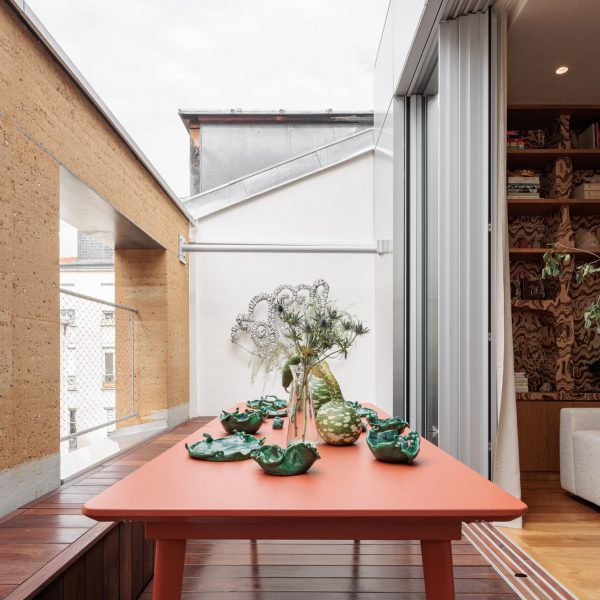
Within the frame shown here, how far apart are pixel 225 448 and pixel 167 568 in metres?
0.35

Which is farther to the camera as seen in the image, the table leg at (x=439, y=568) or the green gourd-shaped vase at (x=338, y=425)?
the green gourd-shaped vase at (x=338, y=425)

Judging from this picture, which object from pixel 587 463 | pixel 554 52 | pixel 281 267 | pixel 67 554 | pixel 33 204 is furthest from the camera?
pixel 281 267

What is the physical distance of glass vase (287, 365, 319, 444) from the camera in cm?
123

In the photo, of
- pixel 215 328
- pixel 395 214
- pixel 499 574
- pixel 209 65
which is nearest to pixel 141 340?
pixel 215 328

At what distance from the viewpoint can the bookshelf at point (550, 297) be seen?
3.66m

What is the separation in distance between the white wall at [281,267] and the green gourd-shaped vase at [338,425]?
4.20 meters

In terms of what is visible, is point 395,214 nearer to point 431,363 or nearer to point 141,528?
point 431,363

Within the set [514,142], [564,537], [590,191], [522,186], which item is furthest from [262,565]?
[590,191]

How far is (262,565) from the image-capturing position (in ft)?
6.40

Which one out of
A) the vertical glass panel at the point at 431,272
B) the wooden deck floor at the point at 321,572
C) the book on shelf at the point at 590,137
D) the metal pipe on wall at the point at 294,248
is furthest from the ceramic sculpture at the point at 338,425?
the metal pipe on wall at the point at 294,248

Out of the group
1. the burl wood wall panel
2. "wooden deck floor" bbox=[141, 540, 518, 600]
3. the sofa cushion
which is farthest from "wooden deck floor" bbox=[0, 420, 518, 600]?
the burl wood wall panel

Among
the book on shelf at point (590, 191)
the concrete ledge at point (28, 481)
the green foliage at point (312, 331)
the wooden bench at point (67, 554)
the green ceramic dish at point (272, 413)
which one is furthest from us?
the book on shelf at point (590, 191)

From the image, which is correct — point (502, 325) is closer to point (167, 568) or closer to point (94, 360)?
point (167, 568)

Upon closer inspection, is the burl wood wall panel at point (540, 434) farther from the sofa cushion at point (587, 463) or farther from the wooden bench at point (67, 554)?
the wooden bench at point (67, 554)
